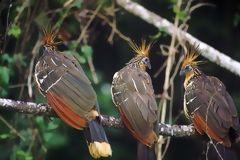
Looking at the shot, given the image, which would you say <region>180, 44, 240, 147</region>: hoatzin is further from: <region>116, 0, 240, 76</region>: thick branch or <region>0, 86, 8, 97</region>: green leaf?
<region>0, 86, 8, 97</region>: green leaf

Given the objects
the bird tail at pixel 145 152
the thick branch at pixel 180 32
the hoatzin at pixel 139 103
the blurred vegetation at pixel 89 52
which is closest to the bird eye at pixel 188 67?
the hoatzin at pixel 139 103

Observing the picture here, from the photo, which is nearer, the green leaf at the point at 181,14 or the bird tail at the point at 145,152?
the bird tail at the point at 145,152

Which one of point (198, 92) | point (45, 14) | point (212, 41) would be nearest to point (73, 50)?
point (45, 14)

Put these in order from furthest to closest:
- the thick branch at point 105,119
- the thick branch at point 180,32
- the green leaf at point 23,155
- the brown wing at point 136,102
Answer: the green leaf at point 23,155
the thick branch at point 180,32
the thick branch at point 105,119
the brown wing at point 136,102

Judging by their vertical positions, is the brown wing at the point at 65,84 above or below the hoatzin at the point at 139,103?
above

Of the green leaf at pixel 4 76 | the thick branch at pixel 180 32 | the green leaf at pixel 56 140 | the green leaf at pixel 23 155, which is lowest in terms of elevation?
the green leaf at pixel 56 140

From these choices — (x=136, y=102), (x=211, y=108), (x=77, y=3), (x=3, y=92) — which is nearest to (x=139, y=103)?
(x=136, y=102)

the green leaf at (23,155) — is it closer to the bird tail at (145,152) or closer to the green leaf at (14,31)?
the green leaf at (14,31)

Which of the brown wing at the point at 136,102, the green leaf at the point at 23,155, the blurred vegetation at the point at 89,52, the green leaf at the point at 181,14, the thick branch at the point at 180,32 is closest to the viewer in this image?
the brown wing at the point at 136,102
